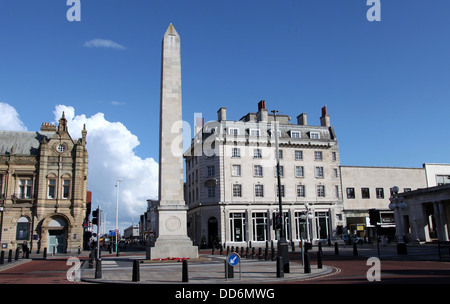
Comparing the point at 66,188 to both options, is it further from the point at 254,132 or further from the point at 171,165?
the point at 171,165

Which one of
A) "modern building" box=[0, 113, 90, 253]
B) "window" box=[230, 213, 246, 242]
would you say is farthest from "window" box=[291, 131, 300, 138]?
"modern building" box=[0, 113, 90, 253]

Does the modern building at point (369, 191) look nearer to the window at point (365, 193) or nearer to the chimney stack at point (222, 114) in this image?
the window at point (365, 193)

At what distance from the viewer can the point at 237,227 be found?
2094 inches

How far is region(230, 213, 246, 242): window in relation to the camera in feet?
173

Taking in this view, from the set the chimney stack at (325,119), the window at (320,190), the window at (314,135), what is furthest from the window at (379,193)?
the window at (314,135)

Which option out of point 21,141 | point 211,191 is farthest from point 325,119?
point 21,141

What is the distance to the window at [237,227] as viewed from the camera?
5272 centimetres

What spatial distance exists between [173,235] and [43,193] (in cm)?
2991

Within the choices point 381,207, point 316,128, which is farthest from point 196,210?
point 381,207

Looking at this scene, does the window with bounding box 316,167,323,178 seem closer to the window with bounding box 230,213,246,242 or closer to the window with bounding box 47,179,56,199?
the window with bounding box 230,213,246,242

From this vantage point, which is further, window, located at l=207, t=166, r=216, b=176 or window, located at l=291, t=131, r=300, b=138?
window, located at l=291, t=131, r=300, b=138

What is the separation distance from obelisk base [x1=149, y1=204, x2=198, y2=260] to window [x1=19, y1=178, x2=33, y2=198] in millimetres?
31039
